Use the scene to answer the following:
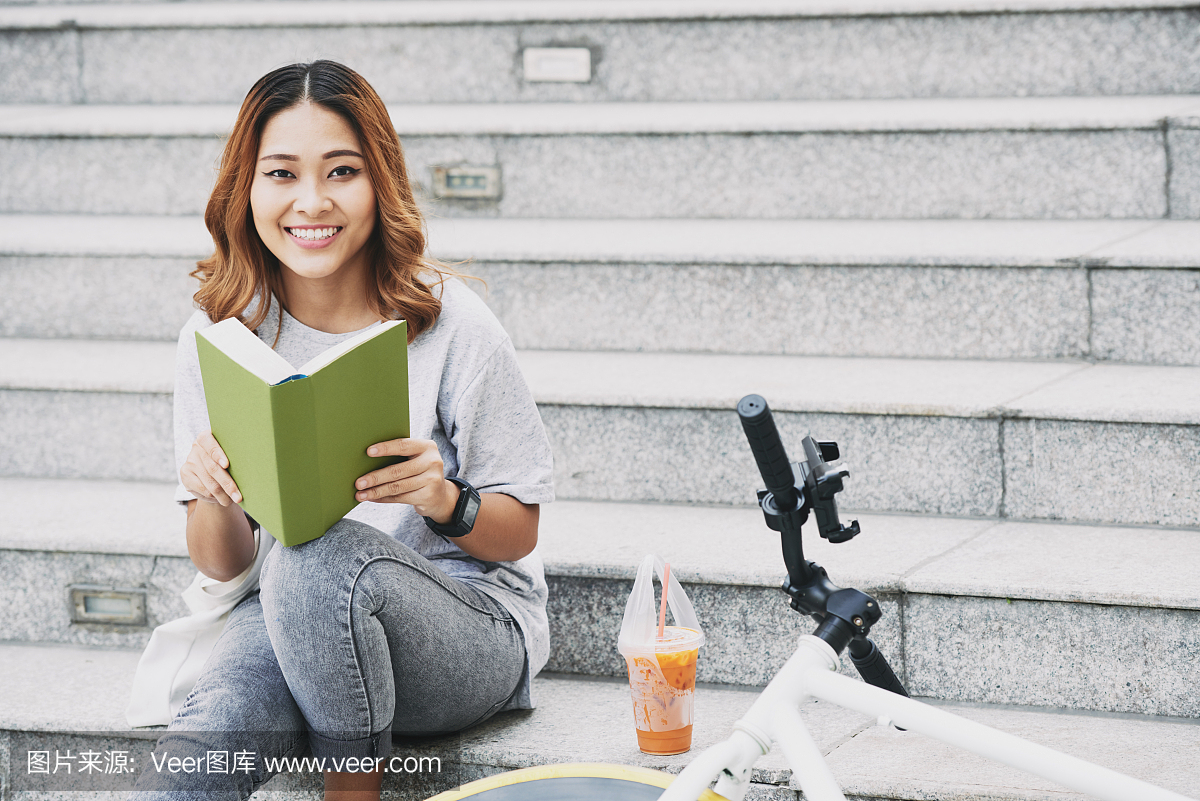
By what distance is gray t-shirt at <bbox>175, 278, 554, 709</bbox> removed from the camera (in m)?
1.66

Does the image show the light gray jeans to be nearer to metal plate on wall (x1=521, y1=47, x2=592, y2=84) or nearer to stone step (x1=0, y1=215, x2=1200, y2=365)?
stone step (x1=0, y1=215, x2=1200, y2=365)

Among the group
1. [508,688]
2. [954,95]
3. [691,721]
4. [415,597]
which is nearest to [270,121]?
[415,597]

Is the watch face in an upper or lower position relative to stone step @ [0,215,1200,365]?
lower

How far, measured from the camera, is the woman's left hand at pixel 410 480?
4.68 ft

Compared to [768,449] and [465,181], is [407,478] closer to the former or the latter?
[768,449]

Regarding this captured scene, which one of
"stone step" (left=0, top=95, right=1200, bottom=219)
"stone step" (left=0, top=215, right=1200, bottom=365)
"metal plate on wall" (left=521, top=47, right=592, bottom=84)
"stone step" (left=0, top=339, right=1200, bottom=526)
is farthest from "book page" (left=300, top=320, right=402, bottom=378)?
"metal plate on wall" (left=521, top=47, right=592, bottom=84)

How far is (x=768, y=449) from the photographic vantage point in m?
0.99

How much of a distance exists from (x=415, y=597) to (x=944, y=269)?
1.25m

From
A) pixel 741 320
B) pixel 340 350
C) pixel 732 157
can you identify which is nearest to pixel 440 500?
pixel 340 350

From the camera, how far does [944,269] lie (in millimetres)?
2270

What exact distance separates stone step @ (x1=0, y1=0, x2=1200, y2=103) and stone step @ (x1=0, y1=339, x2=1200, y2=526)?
32.0 inches

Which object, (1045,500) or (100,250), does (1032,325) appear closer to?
(1045,500)

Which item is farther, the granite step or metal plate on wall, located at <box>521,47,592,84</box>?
metal plate on wall, located at <box>521,47,592,84</box>

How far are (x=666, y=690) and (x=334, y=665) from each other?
0.42 meters
